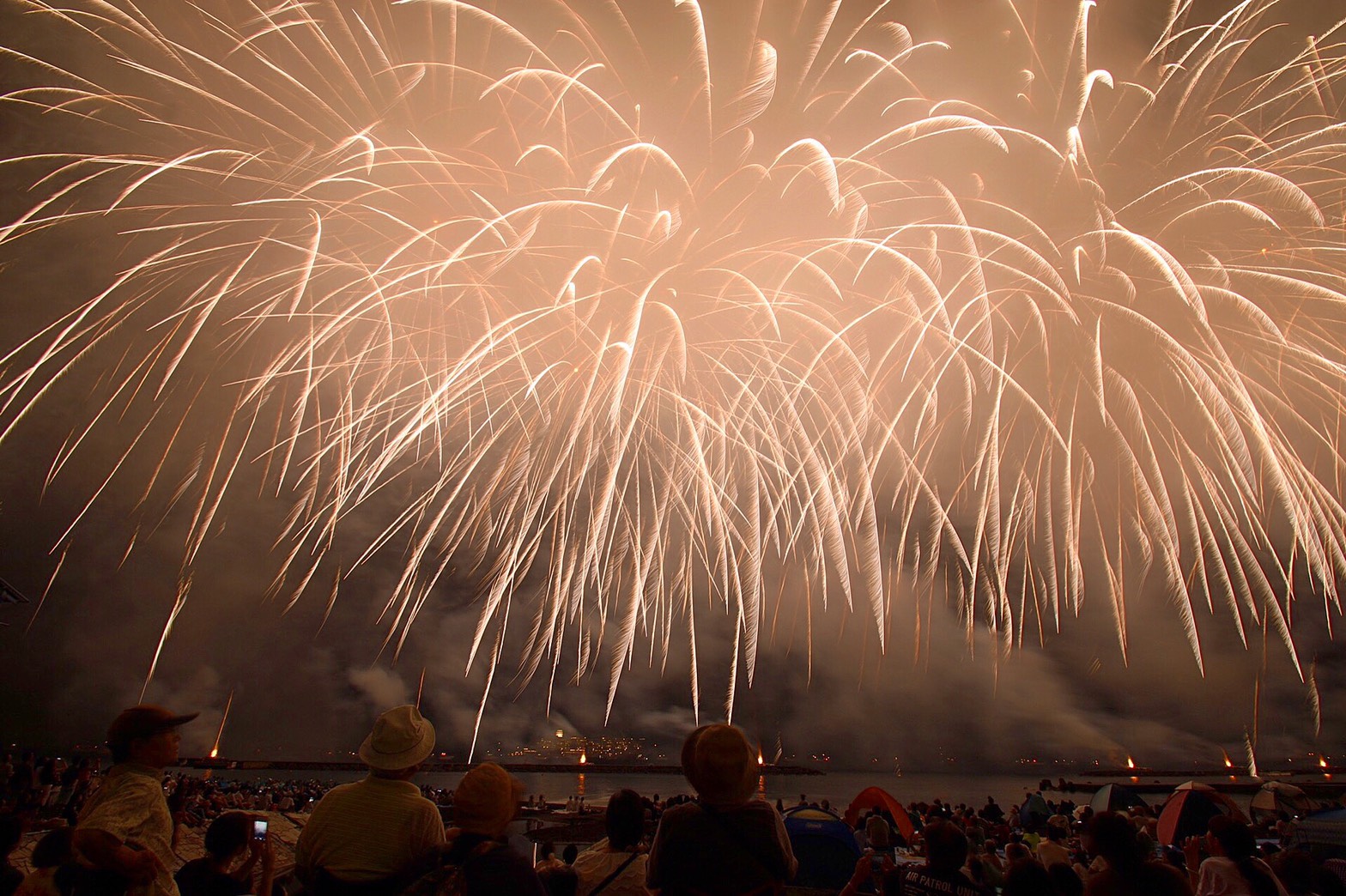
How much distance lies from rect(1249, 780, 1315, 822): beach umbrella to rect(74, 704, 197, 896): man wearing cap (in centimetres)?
1695

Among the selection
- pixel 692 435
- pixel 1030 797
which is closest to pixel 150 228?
pixel 692 435

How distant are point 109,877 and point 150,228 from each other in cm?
1184

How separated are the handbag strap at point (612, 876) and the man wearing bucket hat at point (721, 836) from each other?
0.56 meters

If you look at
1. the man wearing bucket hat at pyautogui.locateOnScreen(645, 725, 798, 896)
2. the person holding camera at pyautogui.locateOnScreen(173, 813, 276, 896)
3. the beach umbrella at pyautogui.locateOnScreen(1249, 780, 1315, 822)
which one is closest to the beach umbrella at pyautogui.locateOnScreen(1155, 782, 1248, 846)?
the beach umbrella at pyautogui.locateOnScreen(1249, 780, 1315, 822)

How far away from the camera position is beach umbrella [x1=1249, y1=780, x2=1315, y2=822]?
499 inches

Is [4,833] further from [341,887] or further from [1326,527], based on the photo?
[1326,527]

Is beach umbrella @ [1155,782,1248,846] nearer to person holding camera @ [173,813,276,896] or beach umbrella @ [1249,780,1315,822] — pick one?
beach umbrella @ [1249,780,1315,822]

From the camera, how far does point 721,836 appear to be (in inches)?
117

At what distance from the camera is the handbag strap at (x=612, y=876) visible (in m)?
3.44

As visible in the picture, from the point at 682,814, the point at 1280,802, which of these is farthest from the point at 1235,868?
the point at 1280,802

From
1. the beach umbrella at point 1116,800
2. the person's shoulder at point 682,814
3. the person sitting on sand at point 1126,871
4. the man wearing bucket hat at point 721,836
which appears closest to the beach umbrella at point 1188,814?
the beach umbrella at point 1116,800

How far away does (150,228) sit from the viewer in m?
11.7

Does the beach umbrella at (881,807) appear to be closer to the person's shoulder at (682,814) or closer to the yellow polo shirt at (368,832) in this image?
the person's shoulder at (682,814)

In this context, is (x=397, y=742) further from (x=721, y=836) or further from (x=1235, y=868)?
(x=1235, y=868)
